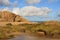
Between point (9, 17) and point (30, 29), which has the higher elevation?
point (9, 17)

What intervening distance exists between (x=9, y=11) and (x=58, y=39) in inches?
77.2

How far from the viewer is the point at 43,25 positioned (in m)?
4.80

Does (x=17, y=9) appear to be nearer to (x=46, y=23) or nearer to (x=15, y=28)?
(x=15, y=28)

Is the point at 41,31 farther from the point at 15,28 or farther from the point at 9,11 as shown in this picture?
the point at 9,11

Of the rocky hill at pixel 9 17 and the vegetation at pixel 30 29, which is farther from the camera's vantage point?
the rocky hill at pixel 9 17

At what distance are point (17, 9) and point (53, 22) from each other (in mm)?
1340

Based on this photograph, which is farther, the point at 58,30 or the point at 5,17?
the point at 5,17

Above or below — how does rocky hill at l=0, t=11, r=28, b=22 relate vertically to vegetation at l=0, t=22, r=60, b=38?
above

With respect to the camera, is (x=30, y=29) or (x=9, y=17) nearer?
(x=30, y=29)

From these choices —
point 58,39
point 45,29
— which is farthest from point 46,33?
point 58,39

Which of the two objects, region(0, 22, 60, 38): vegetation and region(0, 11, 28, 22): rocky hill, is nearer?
region(0, 22, 60, 38): vegetation

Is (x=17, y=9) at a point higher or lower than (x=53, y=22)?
higher

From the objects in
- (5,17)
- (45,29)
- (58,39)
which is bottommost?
(58,39)

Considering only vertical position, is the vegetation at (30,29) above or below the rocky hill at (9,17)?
below
